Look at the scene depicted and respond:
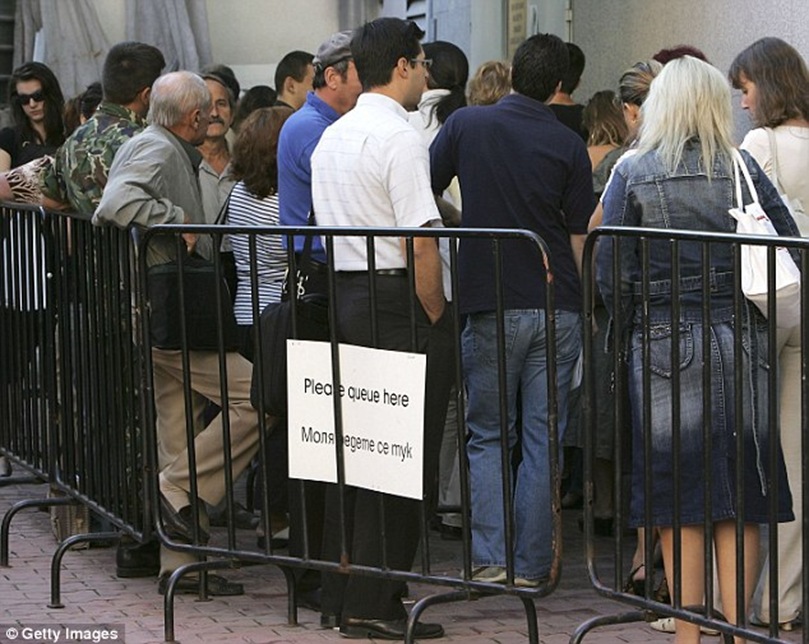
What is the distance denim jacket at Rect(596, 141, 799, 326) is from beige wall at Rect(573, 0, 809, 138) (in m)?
3.41

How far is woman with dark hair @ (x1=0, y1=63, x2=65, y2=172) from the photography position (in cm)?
1005

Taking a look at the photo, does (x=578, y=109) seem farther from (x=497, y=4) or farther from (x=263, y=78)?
(x=263, y=78)

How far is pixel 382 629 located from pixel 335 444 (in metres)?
0.68

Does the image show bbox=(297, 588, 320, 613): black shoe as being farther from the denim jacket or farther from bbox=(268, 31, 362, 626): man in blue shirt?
the denim jacket

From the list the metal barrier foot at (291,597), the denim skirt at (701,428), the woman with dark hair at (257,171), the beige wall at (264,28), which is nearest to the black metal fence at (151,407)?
the metal barrier foot at (291,597)

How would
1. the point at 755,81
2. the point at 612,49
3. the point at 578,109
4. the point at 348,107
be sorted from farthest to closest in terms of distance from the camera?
the point at 612,49, the point at 578,109, the point at 348,107, the point at 755,81

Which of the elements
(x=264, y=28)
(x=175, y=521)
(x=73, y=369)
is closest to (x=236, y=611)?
(x=175, y=521)

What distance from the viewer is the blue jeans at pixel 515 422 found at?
6469 mm

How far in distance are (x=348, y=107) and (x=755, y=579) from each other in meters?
2.65

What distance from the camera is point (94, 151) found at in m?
7.51

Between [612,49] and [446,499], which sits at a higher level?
[612,49]

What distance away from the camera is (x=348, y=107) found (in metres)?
7.19

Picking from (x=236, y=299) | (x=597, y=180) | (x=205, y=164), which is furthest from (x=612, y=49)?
(x=236, y=299)

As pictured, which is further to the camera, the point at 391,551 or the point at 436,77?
the point at 436,77
